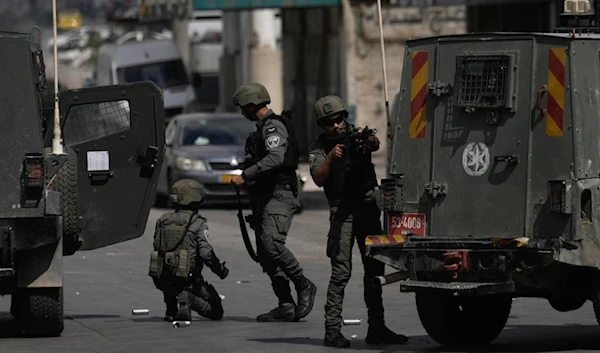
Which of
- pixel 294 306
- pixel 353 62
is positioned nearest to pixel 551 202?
pixel 294 306

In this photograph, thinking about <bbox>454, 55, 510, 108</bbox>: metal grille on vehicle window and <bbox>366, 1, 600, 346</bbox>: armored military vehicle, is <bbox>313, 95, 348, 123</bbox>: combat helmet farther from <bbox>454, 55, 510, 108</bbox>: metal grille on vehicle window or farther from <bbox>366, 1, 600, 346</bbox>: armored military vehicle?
<bbox>454, 55, 510, 108</bbox>: metal grille on vehicle window

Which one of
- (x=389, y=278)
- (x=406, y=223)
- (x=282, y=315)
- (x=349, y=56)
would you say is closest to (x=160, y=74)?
(x=349, y=56)

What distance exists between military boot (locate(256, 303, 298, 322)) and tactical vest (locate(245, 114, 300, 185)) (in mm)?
975

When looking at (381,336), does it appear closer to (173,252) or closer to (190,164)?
(173,252)

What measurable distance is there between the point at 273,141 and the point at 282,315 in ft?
4.49

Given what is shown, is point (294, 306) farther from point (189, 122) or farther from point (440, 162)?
point (189, 122)

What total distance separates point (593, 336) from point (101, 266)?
7.07 metres

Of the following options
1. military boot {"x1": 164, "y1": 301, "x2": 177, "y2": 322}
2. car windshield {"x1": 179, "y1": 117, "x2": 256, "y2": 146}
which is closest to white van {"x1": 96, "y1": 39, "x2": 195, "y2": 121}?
car windshield {"x1": 179, "y1": 117, "x2": 256, "y2": 146}

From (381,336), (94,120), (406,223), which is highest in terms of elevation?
(94,120)

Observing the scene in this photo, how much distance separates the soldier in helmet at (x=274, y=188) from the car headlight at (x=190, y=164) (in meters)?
12.3

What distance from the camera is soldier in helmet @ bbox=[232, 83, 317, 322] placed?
12430mm

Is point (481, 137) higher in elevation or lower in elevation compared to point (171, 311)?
higher

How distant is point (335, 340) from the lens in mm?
11000

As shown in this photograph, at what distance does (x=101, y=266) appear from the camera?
57.0ft
